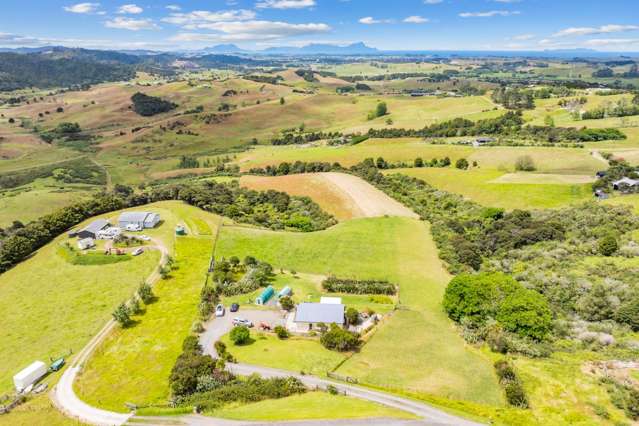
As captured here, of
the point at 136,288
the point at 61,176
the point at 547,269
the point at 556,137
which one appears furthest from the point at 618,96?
the point at 61,176

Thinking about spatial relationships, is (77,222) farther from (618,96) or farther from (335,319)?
(618,96)

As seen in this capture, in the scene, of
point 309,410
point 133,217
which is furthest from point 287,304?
point 133,217

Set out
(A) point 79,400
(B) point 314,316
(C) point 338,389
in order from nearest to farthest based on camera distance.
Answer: (C) point 338,389 < (A) point 79,400 < (B) point 314,316

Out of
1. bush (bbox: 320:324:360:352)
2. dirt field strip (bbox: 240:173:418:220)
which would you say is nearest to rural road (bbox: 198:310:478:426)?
bush (bbox: 320:324:360:352)

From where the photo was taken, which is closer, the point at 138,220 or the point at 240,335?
the point at 240,335

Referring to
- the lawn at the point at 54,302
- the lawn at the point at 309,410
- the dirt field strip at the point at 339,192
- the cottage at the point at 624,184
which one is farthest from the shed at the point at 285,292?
the cottage at the point at 624,184

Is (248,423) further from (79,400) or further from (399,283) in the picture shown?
(399,283)

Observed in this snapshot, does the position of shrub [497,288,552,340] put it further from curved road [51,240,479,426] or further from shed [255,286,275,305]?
shed [255,286,275,305]

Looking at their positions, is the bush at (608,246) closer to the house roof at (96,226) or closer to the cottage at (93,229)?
the cottage at (93,229)
